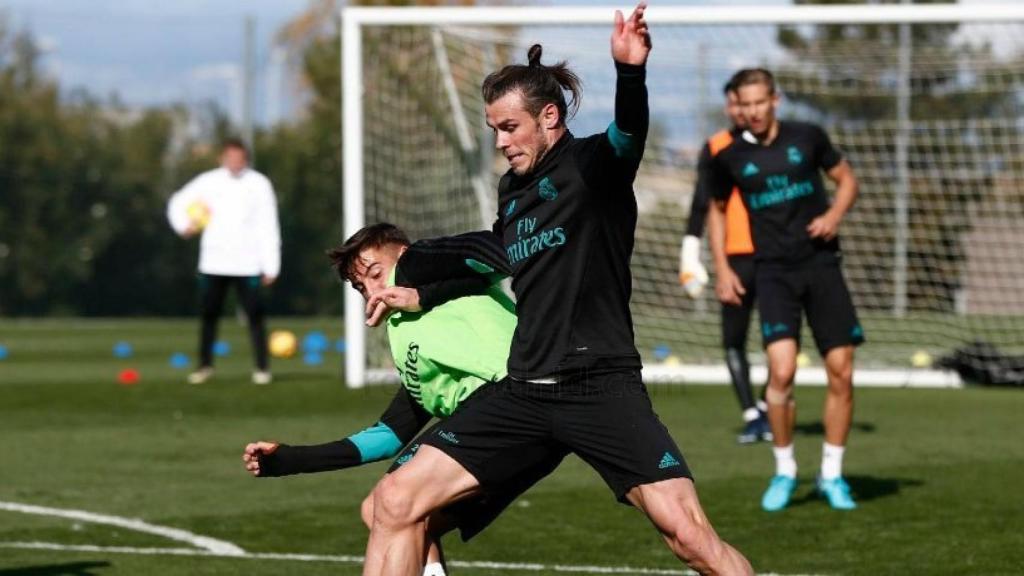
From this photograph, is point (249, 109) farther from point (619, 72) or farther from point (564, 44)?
A: point (619, 72)

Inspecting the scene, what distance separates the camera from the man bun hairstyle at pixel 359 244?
5.72 metres

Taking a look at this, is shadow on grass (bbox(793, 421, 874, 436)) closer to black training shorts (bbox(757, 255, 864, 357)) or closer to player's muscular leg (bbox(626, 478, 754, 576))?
black training shorts (bbox(757, 255, 864, 357))

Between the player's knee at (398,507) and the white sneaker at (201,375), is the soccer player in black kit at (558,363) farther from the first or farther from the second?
the white sneaker at (201,375)

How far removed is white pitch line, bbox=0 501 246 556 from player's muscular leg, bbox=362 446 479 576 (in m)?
2.54

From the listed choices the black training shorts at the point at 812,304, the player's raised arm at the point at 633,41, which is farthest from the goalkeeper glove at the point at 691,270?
the player's raised arm at the point at 633,41

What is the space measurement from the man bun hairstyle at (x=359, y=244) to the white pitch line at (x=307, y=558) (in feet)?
6.43

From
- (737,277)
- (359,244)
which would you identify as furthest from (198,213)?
(359,244)

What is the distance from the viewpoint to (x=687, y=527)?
496 cm

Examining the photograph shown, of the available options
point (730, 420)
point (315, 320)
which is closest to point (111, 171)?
point (315, 320)

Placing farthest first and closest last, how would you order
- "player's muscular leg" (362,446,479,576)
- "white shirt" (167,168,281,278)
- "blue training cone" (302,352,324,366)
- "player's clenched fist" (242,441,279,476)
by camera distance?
"blue training cone" (302,352,324,366) → "white shirt" (167,168,281,278) → "player's clenched fist" (242,441,279,476) → "player's muscular leg" (362,446,479,576)

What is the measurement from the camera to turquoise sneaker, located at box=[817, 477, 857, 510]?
28.8 ft

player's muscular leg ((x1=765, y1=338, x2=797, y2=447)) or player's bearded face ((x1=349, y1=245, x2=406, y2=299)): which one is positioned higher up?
player's bearded face ((x1=349, y1=245, x2=406, y2=299))

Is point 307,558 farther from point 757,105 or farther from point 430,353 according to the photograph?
point 757,105

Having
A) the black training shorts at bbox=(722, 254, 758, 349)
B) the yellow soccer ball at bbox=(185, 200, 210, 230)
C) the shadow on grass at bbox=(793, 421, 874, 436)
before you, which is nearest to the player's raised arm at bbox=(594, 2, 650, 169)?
the black training shorts at bbox=(722, 254, 758, 349)
